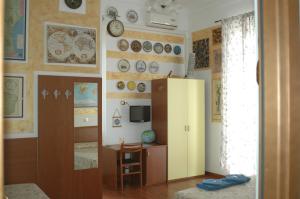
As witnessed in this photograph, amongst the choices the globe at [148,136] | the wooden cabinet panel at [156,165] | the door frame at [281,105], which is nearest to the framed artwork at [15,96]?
the wooden cabinet panel at [156,165]

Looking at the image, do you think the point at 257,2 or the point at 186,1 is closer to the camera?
the point at 257,2

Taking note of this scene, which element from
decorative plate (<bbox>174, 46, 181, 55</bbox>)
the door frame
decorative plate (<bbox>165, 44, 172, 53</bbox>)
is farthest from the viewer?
decorative plate (<bbox>174, 46, 181, 55</bbox>)

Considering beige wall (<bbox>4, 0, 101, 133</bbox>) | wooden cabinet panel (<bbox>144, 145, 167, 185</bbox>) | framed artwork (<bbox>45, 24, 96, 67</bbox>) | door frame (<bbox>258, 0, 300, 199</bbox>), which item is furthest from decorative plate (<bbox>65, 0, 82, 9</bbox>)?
door frame (<bbox>258, 0, 300, 199</bbox>)

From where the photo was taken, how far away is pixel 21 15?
3480mm

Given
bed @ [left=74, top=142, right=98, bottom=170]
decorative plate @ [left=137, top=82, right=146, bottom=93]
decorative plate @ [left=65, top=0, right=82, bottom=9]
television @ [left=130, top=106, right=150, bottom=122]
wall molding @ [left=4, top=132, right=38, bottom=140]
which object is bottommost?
bed @ [left=74, top=142, right=98, bottom=170]

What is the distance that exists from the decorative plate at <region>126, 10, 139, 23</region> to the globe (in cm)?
219

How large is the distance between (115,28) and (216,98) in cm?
237

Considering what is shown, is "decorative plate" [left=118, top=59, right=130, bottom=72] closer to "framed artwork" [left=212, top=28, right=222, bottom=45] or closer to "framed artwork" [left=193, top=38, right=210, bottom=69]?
"framed artwork" [left=193, top=38, right=210, bottom=69]

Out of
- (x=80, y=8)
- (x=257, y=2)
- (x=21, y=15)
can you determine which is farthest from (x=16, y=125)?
(x=257, y=2)

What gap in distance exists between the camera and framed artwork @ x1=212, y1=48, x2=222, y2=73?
5898 mm

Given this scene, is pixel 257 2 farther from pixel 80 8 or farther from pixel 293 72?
pixel 80 8

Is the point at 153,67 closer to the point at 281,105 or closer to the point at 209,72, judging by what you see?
the point at 209,72

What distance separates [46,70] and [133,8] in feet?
9.45

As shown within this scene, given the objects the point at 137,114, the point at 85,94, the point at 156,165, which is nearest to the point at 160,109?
the point at 137,114
